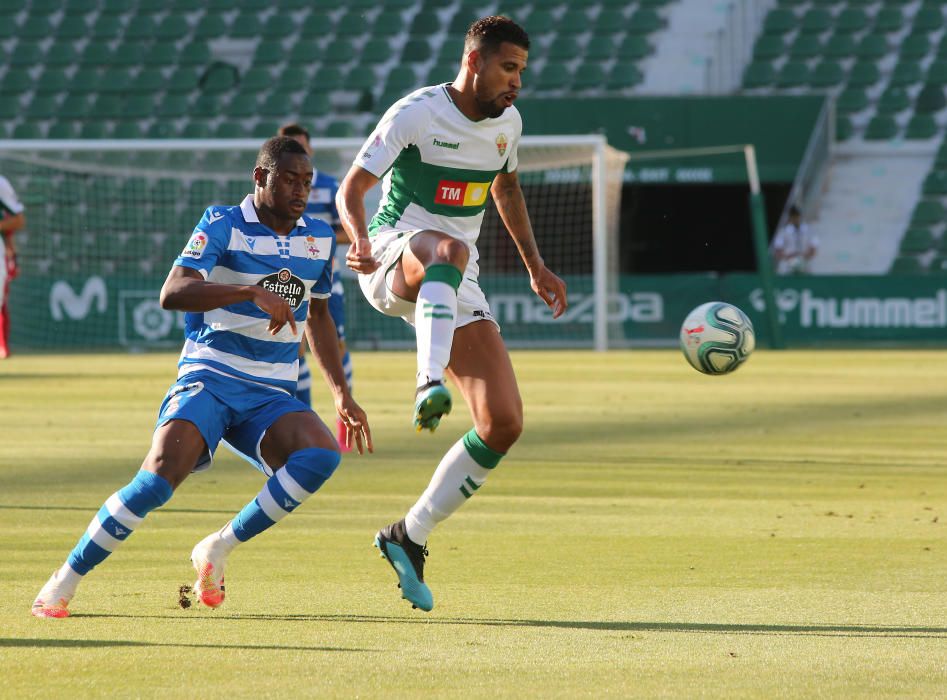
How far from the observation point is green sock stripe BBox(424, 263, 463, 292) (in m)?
5.87

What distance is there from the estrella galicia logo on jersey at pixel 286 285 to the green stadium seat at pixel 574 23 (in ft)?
83.7

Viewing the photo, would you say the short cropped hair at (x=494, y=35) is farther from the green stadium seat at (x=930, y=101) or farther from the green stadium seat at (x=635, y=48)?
the green stadium seat at (x=635, y=48)

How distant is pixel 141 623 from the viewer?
5.27 m

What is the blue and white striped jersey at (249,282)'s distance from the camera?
5.77 meters

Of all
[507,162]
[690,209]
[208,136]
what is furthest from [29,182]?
[507,162]

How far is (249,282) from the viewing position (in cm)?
586

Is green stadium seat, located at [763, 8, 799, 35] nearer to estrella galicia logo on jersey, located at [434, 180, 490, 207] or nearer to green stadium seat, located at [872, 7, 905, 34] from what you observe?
green stadium seat, located at [872, 7, 905, 34]

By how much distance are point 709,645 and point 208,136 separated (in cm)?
2634

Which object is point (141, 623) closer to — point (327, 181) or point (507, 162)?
point (507, 162)

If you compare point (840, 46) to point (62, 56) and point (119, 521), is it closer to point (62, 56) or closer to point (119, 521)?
point (62, 56)

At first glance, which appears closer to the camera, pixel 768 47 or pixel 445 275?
pixel 445 275

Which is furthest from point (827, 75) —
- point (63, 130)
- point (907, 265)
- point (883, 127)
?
point (63, 130)

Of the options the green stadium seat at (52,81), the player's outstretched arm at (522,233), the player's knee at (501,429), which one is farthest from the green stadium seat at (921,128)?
the player's knee at (501,429)

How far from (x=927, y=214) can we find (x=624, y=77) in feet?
19.5
